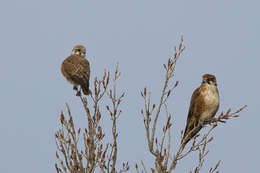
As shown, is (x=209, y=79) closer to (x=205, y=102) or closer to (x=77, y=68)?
(x=205, y=102)

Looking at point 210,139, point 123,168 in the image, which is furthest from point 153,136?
point 123,168

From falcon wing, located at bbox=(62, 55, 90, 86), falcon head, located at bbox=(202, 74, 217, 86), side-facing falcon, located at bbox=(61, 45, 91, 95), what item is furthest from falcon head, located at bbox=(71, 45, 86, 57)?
falcon head, located at bbox=(202, 74, 217, 86)

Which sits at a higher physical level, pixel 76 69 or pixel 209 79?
pixel 76 69

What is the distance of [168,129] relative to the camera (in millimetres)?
4172

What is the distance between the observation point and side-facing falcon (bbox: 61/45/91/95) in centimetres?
761

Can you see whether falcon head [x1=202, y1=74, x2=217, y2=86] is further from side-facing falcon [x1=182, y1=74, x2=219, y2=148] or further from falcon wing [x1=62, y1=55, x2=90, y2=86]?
falcon wing [x1=62, y1=55, x2=90, y2=86]

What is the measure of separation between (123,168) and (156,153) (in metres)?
1.13

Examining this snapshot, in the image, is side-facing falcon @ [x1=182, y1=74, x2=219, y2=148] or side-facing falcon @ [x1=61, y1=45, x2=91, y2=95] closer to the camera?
side-facing falcon @ [x1=182, y1=74, x2=219, y2=148]

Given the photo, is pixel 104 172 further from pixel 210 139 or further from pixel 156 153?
pixel 210 139

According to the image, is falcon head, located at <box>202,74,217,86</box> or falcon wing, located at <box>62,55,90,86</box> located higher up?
falcon wing, located at <box>62,55,90,86</box>

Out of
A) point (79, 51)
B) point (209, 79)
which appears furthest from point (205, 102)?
point (79, 51)

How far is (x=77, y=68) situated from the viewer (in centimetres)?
783

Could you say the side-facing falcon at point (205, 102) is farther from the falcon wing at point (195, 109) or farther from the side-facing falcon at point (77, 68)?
Result: the side-facing falcon at point (77, 68)

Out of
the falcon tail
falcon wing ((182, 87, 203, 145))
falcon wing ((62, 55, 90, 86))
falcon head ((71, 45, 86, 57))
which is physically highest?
falcon head ((71, 45, 86, 57))
